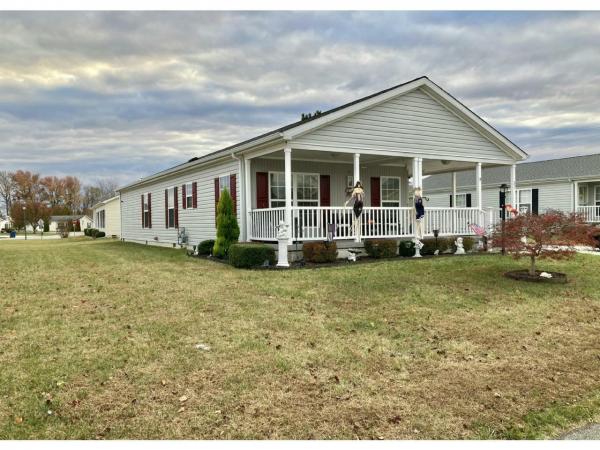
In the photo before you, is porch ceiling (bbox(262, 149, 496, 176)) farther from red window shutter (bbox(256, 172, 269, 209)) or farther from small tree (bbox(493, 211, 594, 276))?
small tree (bbox(493, 211, 594, 276))

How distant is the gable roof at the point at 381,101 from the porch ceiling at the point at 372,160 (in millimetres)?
956

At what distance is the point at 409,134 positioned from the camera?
13578mm

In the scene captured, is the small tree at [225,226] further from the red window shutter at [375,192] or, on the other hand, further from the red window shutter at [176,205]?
the red window shutter at [176,205]

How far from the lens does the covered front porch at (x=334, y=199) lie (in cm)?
1214

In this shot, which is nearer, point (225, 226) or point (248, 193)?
point (225, 226)

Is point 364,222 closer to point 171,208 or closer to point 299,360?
point 299,360

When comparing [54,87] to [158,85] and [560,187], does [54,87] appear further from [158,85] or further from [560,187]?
[560,187]

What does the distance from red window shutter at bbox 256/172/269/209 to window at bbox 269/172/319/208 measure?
0.15m

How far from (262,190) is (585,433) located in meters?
11.6

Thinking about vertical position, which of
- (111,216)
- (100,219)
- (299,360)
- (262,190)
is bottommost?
(299,360)

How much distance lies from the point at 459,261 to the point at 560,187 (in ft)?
57.3

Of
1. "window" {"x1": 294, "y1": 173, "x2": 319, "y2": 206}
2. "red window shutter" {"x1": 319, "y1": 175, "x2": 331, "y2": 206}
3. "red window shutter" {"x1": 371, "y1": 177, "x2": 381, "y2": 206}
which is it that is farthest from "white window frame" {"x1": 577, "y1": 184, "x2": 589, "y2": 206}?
"window" {"x1": 294, "y1": 173, "x2": 319, "y2": 206}

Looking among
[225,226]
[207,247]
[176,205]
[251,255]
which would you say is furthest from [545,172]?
[251,255]

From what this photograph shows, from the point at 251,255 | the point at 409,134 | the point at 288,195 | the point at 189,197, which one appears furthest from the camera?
the point at 189,197
